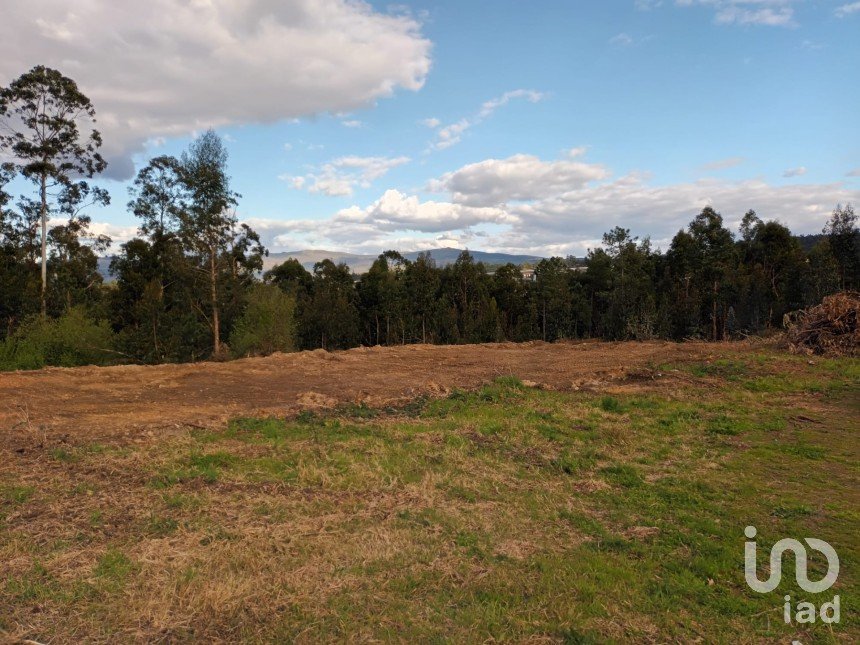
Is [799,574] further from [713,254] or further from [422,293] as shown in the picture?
[422,293]

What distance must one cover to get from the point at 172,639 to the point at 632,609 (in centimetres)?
269

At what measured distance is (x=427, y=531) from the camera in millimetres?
4129

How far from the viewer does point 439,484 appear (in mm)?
5191

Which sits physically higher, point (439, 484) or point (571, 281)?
point (571, 281)

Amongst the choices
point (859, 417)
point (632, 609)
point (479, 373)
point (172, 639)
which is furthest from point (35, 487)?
point (859, 417)

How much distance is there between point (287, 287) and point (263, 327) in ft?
58.9

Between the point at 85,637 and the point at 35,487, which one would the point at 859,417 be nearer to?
the point at 85,637

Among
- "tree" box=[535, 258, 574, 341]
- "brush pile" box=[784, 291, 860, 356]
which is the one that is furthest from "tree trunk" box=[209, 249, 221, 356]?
"tree" box=[535, 258, 574, 341]

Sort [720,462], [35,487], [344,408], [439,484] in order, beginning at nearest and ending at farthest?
1. [35,487]
2. [439,484]
3. [720,462]
4. [344,408]

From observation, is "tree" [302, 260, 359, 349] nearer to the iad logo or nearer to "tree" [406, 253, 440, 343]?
"tree" [406, 253, 440, 343]

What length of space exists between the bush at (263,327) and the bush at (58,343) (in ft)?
19.7

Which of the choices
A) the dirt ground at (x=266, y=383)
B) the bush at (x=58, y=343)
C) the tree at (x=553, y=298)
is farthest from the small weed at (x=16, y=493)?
the tree at (x=553, y=298)

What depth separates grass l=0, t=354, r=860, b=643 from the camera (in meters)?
2.95

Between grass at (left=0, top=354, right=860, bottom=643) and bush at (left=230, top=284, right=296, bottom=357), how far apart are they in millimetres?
19483
